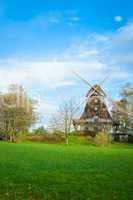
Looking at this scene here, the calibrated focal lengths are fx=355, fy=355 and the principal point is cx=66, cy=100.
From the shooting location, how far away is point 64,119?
76.9 m

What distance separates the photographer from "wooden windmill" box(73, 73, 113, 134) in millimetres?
80312

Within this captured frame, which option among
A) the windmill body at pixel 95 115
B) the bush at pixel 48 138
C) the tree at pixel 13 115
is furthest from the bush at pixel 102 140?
the tree at pixel 13 115

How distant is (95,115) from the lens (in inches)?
3263

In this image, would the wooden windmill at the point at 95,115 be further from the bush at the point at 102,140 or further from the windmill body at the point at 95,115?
the bush at the point at 102,140

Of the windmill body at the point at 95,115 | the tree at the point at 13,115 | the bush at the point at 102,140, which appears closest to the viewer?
the bush at the point at 102,140

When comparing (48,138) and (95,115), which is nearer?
(48,138)

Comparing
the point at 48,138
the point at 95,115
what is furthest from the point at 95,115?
the point at 48,138

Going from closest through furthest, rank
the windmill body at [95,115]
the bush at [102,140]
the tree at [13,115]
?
1. the bush at [102,140]
2. the tree at [13,115]
3. the windmill body at [95,115]

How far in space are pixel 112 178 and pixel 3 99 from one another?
6113cm

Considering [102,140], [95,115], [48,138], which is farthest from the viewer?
[95,115]

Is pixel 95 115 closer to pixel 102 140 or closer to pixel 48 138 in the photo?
pixel 48 138

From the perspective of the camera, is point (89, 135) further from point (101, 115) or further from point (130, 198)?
point (130, 198)

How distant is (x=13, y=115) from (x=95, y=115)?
20191 mm

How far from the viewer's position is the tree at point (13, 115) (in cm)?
Result: 7244
